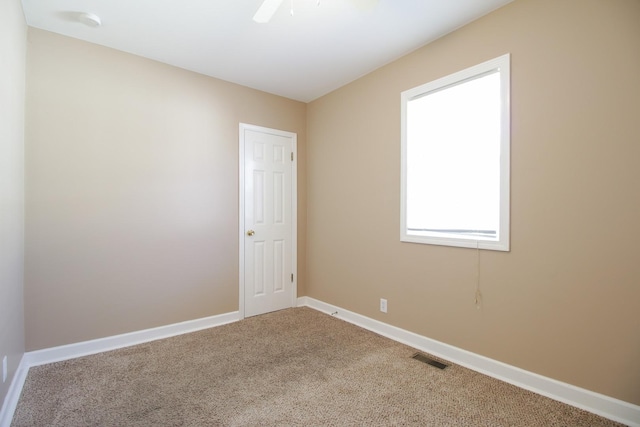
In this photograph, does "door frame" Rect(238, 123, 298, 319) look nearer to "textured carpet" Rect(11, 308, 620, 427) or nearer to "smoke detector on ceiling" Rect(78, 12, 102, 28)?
"textured carpet" Rect(11, 308, 620, 427)

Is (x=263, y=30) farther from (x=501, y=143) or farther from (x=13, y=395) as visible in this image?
(x=13, y=395)

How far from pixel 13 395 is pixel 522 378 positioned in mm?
3268

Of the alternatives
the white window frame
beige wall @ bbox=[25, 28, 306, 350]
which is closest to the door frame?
beige wall @ bbox=[25, 28, 306, 350]

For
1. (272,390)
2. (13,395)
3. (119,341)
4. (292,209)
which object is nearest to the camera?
(13,395)

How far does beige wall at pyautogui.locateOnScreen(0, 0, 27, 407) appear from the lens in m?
1.73

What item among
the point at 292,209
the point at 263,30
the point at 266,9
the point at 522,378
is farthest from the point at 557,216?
the point at 292,209

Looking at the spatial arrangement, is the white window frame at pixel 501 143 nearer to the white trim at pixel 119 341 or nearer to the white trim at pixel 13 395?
the white trim at pixel 119 341

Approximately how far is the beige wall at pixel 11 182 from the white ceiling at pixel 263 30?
41 cm

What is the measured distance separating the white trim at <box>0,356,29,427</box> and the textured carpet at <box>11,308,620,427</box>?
0.04 meters

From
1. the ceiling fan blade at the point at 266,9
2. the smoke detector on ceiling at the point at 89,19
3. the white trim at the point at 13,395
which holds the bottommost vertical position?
the white trim at the point at 13,395

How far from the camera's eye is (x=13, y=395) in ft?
6.15

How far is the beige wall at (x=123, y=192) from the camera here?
2.41m

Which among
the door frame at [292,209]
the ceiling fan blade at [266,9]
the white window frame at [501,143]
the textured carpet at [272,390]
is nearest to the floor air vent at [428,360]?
the textured carpet at [272,390]

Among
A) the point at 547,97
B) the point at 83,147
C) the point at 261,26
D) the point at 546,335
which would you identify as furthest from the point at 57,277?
the point at 547,97
